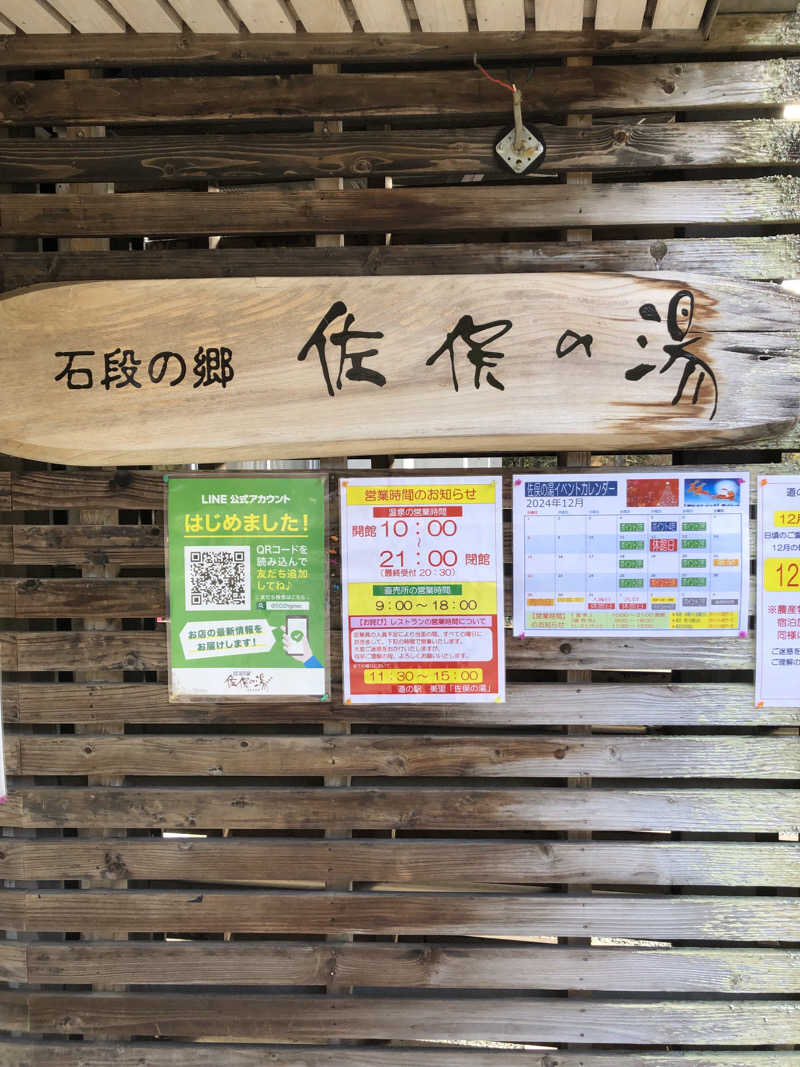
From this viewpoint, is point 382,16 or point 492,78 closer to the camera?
point 382,16

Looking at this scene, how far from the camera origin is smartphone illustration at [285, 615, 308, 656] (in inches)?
136

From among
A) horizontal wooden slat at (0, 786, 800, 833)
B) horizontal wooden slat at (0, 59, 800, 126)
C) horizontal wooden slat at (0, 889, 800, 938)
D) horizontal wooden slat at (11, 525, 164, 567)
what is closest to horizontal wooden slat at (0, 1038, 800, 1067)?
horizontal wooden slat at (0, 889, 800, 938)

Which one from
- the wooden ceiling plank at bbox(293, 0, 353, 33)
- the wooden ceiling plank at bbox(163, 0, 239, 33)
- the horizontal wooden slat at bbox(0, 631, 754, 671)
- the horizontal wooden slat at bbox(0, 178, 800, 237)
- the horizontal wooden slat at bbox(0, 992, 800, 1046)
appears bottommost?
the horizontal wooden slat at bbox(0, 992, 800, 1046)

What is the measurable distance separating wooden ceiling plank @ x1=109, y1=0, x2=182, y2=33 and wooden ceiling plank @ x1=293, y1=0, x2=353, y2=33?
0.56 m

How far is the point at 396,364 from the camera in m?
3.22

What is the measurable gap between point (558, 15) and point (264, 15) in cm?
125

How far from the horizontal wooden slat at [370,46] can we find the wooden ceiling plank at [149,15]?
39 mm

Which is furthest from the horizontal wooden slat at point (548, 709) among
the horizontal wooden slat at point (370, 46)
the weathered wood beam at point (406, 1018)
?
the horizontal wooden slat at point (370, 46)

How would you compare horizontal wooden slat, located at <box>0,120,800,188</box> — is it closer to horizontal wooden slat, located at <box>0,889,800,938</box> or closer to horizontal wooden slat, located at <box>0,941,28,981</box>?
horizontal wooden slat, located at <box>0,889,800,938</box>

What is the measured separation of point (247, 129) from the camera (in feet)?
11.6

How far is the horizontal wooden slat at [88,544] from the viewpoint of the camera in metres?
3.52

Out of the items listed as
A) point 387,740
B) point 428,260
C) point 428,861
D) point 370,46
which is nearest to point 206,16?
point 370,46

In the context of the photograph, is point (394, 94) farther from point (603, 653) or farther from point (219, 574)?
point (603, 653)

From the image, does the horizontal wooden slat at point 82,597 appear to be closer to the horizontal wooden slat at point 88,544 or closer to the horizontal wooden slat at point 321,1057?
the horizontal wooden slat at point 88,544
